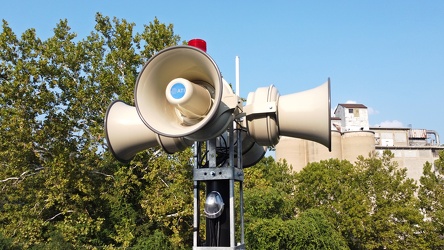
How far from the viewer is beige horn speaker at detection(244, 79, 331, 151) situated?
3.28 m

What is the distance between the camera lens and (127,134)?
12.6 ft

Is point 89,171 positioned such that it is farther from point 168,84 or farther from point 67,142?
point 168,84

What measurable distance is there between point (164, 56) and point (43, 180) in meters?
10.2

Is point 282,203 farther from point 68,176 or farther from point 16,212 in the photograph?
point 16,212

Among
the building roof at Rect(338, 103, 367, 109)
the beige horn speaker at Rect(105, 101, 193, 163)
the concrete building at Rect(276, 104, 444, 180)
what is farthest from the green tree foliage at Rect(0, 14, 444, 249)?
the building roof at Rect(338, 103, 367, 109)

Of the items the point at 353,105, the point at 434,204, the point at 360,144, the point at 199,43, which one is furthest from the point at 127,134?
the point at 353,105

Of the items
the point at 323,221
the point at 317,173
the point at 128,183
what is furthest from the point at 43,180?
the point at 317,173

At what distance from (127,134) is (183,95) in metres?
1.04

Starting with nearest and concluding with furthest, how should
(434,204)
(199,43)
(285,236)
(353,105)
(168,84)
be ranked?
(168,84) → (199,43) → (285,236) → (434,204) → (353,105)

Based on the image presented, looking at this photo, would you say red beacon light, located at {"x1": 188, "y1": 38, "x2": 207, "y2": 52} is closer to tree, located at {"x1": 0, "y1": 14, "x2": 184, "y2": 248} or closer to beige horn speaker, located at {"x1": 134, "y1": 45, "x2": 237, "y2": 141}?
beige horn speaker, located at {"x1": 134, "y1": 45, "x2": 237, "y2": 141}

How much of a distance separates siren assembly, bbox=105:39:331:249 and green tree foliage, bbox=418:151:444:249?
1568 centimetres

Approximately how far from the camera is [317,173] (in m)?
19.3

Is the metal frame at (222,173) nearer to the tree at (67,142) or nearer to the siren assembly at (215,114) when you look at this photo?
the siren assembly at (215,114)

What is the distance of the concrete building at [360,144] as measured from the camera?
98.3ft
